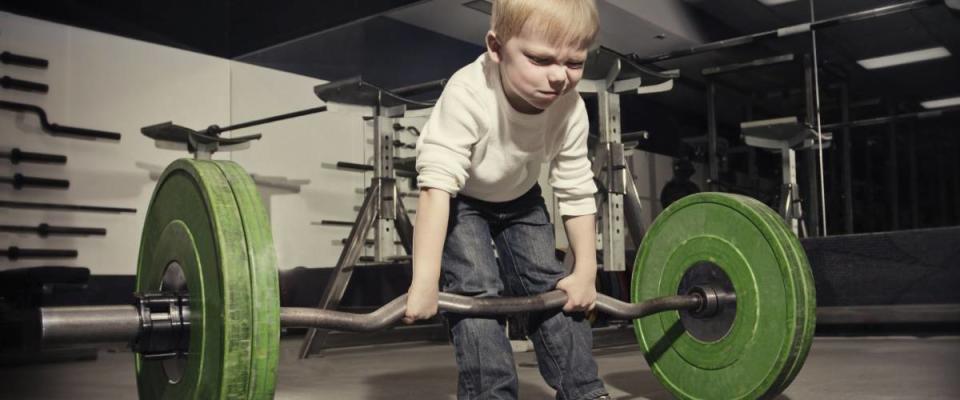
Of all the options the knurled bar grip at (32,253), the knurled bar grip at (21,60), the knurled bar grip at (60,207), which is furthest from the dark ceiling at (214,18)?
the knurled bar grip at (32,253)

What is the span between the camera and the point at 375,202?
8.39ft

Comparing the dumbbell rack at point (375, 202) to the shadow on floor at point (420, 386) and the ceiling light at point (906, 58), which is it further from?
the ceiling light at point (906, 58)

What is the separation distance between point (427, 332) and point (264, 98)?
1690 millimetres

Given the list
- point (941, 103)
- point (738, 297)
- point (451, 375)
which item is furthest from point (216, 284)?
point (941, 103)

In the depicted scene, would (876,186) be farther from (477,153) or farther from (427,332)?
(477,153)

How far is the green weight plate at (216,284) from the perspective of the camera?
2.56 ft

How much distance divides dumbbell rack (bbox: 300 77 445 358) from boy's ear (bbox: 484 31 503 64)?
1409 mm

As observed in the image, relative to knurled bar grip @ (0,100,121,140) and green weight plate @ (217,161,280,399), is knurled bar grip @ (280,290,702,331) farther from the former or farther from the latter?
knurled bar grip @ (0,100,121,140)

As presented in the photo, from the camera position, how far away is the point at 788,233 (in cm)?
121

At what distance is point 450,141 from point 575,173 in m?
0.23

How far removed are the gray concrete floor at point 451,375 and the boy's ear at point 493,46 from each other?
679 millimetres

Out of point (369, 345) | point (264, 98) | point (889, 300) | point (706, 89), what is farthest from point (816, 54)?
point (264, 98)

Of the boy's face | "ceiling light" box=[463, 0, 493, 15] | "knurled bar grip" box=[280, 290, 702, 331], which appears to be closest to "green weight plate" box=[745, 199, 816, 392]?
"knurled bar grip" box=[280, 290, 702, 331]

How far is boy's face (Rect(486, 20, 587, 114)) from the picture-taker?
1.00 metres
